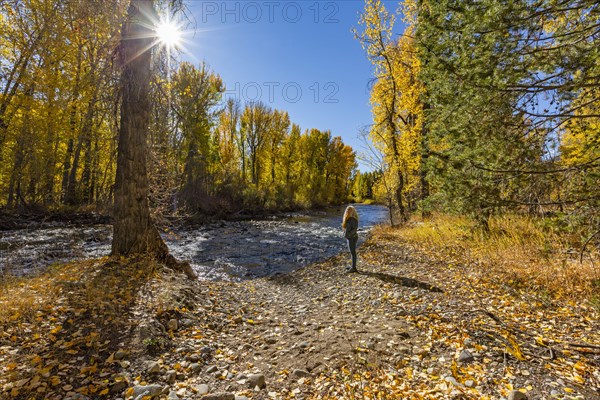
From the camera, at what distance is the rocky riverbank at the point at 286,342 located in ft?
9.84

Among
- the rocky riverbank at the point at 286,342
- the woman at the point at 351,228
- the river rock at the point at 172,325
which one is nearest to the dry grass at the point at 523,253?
the rocky riverbank at the point at 286,342

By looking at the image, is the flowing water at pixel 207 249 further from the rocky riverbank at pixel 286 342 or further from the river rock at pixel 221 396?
the river rock at pixel 221 396

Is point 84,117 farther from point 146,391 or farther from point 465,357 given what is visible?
point 465,357

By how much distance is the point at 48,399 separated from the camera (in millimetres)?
2770

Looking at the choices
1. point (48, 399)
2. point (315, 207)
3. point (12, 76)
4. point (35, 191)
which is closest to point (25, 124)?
point (12, 76)

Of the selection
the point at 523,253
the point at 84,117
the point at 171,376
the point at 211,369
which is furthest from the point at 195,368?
the point at 84,117

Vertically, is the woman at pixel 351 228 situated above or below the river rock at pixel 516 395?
above

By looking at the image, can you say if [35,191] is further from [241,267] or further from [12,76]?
[241,267]

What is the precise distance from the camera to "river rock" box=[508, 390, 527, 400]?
263cm

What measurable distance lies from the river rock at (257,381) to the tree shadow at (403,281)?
13.9 ft

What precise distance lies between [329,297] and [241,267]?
16.4 feet

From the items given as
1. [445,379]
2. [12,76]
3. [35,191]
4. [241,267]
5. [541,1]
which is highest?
[12,76]

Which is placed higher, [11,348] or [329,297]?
[11,348]

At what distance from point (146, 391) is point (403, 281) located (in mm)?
5744
